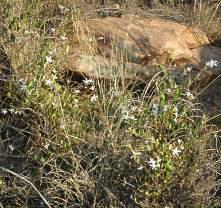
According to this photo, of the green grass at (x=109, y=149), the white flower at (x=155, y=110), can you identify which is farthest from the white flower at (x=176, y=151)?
the white flower at (x=155, y=110)

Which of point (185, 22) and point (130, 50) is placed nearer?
point (130, 50)

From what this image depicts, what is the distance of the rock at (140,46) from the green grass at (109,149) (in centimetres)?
53

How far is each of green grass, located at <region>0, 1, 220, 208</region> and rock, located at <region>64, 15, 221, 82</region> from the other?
1.74 ft

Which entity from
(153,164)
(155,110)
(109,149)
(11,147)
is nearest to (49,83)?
(11,147)

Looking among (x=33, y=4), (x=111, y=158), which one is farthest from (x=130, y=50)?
(x=111, y=158)

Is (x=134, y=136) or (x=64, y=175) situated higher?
(x=134, y=136)

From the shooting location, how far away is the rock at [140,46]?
11.6ft

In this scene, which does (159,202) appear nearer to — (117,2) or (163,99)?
(163,99)

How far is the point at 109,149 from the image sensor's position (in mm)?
2633

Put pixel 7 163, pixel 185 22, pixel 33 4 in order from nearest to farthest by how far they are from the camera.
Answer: pixel 7 163 → pixel 33 4 → pixel 185 22

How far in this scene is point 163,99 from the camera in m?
2.55

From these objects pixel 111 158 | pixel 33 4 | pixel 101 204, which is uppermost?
pixel 33 4

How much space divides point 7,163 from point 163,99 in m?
0.94

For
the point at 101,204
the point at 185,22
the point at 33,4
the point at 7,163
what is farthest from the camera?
the point at 185,22
